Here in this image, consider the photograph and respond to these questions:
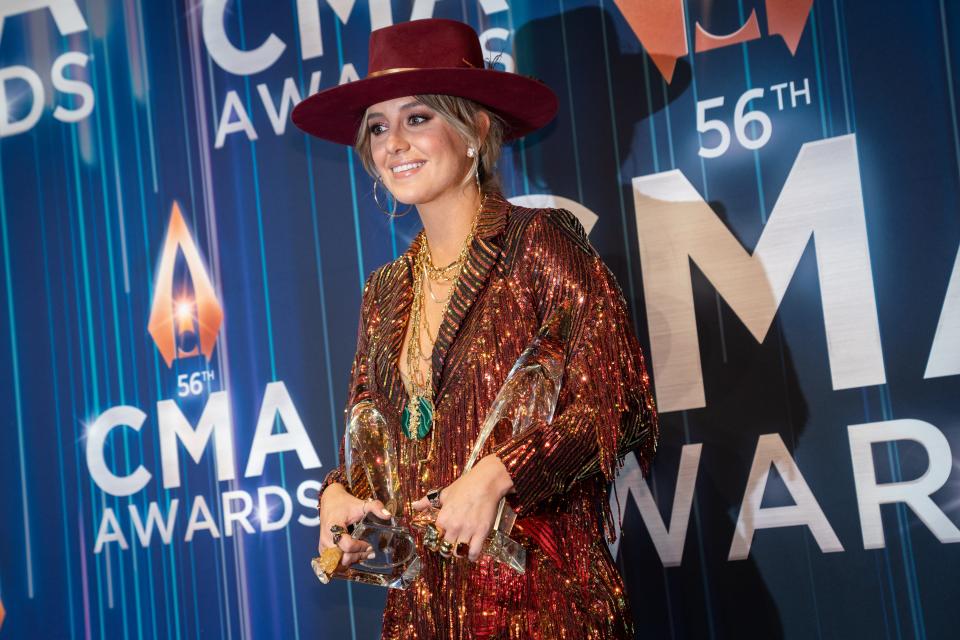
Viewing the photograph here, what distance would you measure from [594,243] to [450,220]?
0.66 meters

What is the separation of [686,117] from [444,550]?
55.6 inches

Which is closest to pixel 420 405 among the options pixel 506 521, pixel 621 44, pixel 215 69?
pixel 506 521

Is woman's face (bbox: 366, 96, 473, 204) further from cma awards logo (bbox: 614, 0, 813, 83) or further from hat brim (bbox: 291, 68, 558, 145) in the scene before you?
cma awards logo (bbox: 614, 0, 813, 83)

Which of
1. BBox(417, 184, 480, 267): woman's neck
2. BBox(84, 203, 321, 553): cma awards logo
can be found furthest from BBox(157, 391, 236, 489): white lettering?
BBox(417, 184, 480, 267): woman's neck

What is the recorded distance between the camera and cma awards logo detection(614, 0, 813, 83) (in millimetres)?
2475

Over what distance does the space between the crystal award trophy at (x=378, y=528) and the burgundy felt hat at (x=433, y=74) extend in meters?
0.63

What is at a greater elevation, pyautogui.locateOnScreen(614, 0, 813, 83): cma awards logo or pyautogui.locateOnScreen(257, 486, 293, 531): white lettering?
pyautogui.locateOnScreen(614, 0, 813, 83): cma awards logo

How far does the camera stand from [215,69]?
3.03 m

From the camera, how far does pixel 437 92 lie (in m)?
2.03

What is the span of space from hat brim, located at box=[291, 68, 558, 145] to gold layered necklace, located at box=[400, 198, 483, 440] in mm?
217

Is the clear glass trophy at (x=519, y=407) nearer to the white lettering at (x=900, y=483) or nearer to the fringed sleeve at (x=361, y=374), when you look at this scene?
the fringed sleeve at (x=361, y=374)

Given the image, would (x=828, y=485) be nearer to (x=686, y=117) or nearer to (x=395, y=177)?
(x=686, y=117)

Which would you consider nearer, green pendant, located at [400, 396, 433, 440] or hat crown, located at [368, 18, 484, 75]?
green pendant, located at [400, 396, 433, 440]

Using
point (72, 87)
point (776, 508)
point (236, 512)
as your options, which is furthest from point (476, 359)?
point (72, 87)
